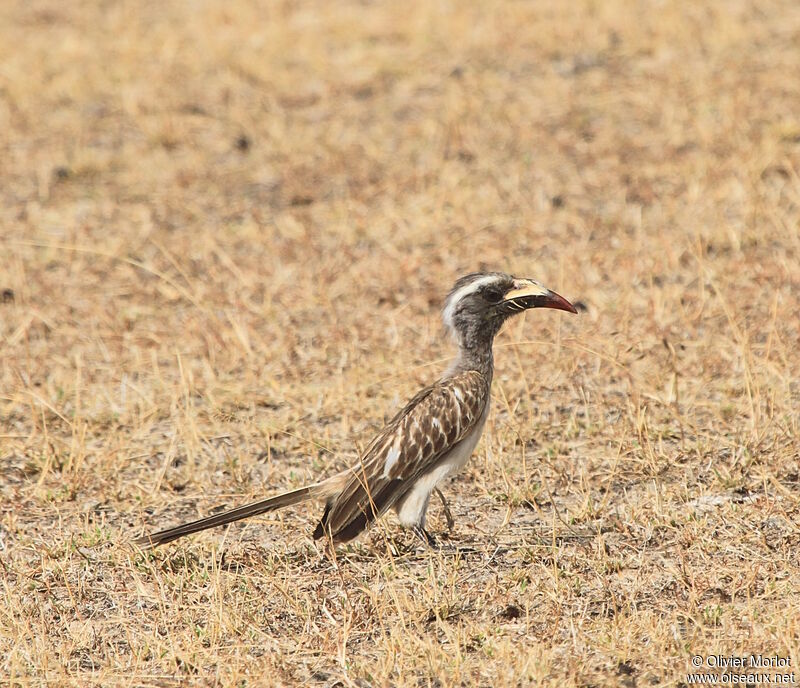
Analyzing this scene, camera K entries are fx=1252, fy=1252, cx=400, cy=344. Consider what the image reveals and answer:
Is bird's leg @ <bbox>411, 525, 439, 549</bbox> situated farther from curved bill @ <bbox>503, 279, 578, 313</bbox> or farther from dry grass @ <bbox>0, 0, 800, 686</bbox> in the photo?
curved bill @ <bbox>503, 279, 578, 313</bbox>

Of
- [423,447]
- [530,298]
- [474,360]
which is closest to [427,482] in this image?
[423,447]

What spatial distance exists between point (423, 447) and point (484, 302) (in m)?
0.87

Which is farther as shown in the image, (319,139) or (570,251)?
(319,139)

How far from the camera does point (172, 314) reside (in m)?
9.39

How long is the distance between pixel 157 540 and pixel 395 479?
44.0 inches

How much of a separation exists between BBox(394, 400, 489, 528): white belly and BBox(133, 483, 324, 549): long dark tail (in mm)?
459

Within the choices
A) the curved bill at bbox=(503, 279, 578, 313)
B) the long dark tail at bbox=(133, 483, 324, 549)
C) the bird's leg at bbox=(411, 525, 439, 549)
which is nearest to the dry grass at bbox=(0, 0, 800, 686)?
the bird's leg at bbox=(411, 525, 439, 549)

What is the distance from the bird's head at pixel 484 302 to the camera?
6.28m

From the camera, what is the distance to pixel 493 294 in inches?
249

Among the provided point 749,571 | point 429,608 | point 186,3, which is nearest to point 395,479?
point 429,608

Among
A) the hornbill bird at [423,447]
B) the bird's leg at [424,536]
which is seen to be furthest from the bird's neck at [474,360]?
the bird's leg at [424,536]

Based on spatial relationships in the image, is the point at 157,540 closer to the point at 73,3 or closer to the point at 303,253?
the point at 303,253

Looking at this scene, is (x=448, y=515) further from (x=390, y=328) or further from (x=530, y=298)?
(x=390, y=328)

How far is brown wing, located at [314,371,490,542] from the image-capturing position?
567 cm
